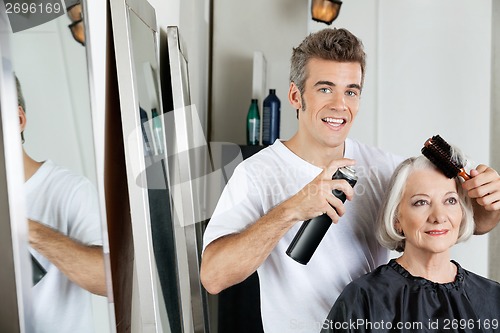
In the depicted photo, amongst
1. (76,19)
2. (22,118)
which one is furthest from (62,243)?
(76,19)

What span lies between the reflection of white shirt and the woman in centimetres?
101

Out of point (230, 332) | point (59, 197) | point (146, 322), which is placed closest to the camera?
point (59, 197)

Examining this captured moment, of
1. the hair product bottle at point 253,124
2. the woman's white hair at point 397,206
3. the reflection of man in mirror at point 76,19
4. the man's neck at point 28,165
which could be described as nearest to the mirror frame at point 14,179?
the man's neck at point 28,165

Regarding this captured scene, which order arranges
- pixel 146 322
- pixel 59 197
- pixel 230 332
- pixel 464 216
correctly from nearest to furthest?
pixel 59 197 → pixel 146 322 → pixel 464 216 → pixel 230 332

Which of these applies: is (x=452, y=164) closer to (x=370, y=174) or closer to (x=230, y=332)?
(x=370, y=174)

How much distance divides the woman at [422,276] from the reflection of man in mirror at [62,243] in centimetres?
99

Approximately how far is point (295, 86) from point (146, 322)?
1056 mm

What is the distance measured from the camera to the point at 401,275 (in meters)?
2.26

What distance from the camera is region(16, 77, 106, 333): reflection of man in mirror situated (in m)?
1.71

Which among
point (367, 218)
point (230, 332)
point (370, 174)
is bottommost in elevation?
point (230, 332)

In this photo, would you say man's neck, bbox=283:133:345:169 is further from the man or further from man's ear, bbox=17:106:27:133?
man's ear, bbox=17:106:27:133

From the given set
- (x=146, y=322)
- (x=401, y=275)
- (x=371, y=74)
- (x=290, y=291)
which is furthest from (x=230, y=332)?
(x=371, y=74)

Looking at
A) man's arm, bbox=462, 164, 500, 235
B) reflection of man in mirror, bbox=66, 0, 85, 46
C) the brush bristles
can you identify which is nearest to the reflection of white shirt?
reflection of man in mirror, bbox=66, 0, 85, 46

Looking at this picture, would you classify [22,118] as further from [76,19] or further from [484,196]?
[484,196]
